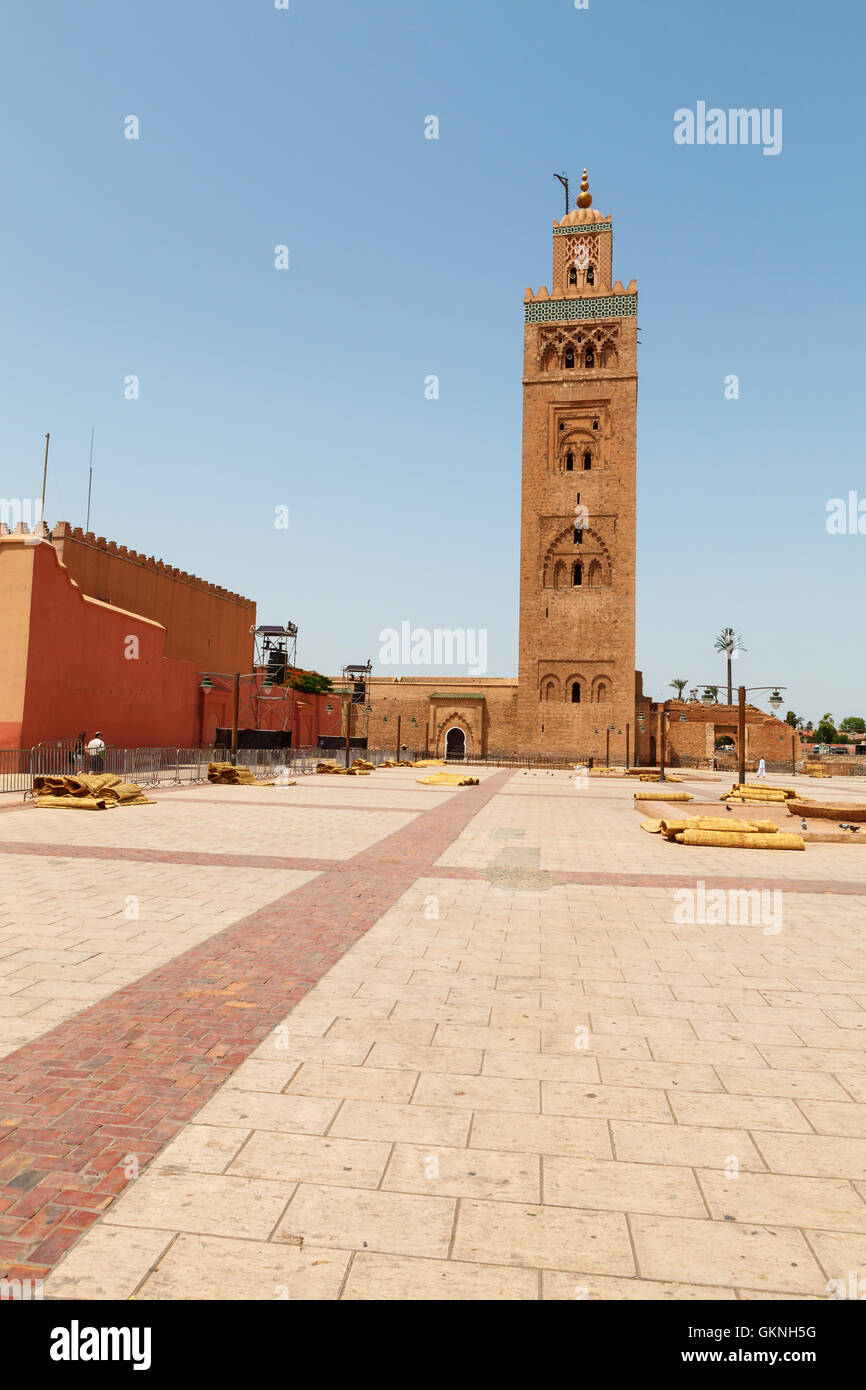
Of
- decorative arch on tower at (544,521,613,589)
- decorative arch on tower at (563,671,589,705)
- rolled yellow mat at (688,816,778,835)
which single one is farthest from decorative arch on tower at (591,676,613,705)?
rolled yellow mat at (688,816,778,835)

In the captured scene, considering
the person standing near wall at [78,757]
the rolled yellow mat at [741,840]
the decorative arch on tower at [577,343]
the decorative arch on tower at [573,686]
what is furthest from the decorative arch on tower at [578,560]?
the rolled yellow mat at [741,840]

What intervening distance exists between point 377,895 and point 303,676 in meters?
56.2

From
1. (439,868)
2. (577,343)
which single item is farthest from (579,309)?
(439,868)

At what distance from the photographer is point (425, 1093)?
3.62m

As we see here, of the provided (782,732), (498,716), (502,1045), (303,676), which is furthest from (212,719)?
(782,732)

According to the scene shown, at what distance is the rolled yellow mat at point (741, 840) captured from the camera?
11.6 metres

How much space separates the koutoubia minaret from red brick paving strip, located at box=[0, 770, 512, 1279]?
4217cm

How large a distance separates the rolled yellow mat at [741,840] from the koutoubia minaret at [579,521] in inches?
1398

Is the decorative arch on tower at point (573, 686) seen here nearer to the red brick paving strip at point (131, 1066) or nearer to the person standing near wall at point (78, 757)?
the person standing near wall at point (78, 757)

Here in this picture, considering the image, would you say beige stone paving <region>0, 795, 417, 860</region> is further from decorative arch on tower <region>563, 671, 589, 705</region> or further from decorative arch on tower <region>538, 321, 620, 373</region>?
decorative arch on tower <region>538, 321, 620, 373</region>

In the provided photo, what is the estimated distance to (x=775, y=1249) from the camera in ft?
8.36

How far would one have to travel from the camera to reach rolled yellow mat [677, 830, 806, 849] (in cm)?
1161
